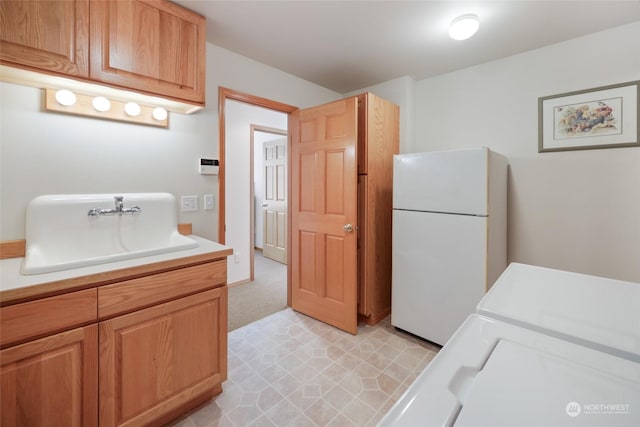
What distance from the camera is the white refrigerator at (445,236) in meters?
1.87

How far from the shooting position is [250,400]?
62.6 inches

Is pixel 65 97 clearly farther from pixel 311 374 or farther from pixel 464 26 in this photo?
pixel 464 26

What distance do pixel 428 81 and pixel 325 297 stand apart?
2.37 meters

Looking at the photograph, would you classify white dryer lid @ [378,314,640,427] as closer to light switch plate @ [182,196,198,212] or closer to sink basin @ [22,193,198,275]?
sink basin @ [22,193,198,275]

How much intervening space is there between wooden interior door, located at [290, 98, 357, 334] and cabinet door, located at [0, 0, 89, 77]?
1593 mm

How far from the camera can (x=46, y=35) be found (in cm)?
121

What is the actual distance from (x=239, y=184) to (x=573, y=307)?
10.6 feet

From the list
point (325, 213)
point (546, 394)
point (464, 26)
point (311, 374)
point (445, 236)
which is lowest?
point (311, 374)

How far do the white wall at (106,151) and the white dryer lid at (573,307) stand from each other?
1886mm

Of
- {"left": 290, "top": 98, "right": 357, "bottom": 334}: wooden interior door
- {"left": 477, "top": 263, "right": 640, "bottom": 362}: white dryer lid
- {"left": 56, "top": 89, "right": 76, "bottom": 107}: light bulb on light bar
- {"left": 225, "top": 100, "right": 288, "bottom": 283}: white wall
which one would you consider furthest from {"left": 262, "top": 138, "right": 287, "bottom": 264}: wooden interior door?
{"left": 477, "top": 263, "right": 640, "bottom": 362}: white dryer lid

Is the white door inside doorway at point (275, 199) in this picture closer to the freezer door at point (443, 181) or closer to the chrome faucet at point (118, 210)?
the freezer door at point (443, 181)

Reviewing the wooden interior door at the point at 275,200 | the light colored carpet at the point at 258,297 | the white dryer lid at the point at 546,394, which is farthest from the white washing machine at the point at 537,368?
the wooden interior door at the point at 275,200

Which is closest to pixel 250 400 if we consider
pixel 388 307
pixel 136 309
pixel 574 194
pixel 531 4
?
pixel 136 309

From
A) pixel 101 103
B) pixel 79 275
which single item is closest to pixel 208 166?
pixel 101 103
